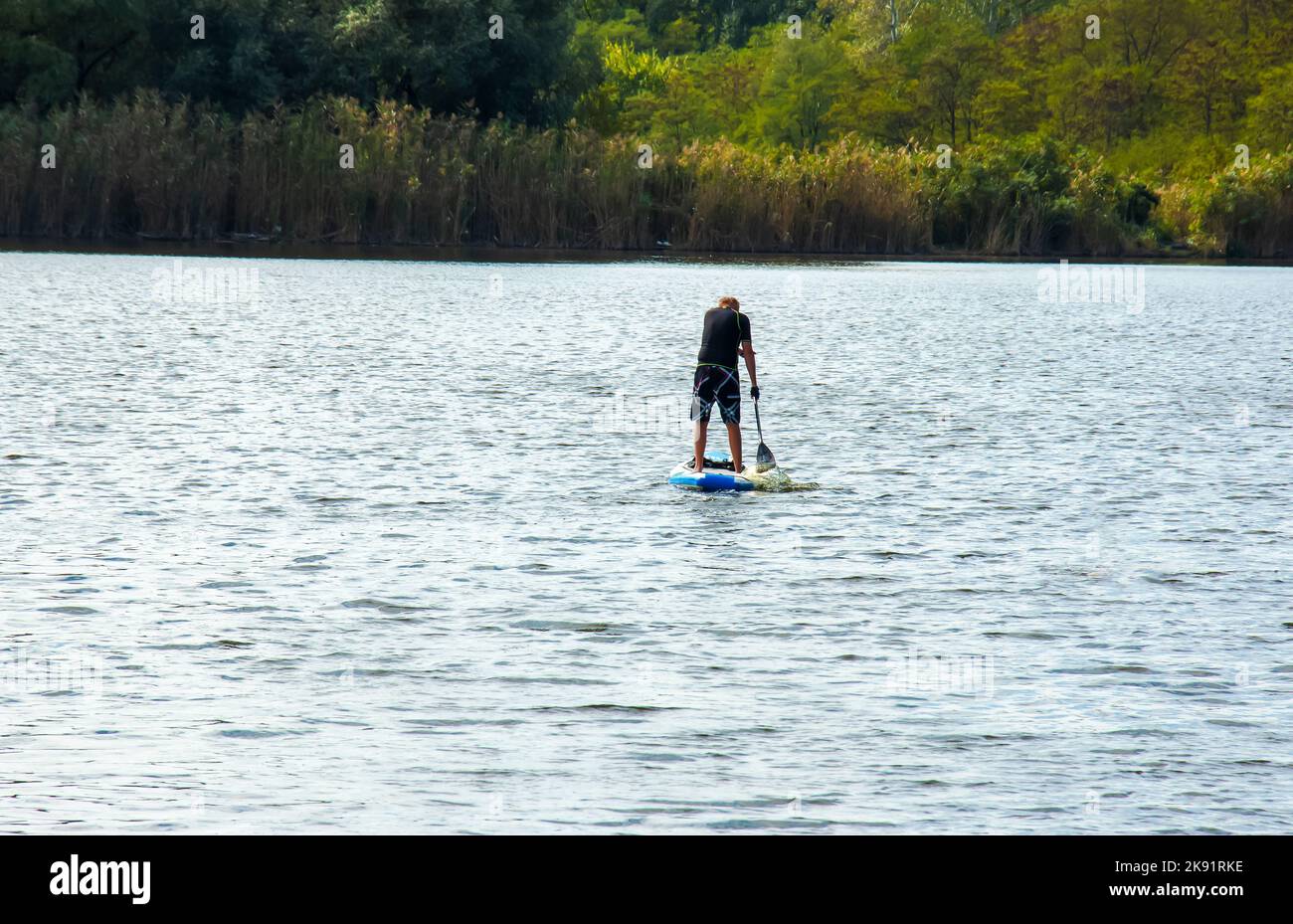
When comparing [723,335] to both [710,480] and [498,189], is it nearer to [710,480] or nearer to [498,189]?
[710,480]

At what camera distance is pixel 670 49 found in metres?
117

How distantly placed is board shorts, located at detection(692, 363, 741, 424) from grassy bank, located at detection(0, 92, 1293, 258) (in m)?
38.5

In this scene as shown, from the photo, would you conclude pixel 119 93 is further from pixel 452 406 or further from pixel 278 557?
pixel 278 557

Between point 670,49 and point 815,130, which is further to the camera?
point 670,49

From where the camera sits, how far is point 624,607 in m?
11.2

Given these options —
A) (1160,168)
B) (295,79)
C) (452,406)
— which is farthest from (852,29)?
(452,406)

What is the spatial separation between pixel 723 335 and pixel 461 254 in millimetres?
40760

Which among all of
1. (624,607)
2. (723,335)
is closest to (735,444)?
(723,335)

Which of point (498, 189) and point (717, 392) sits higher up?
point (498, 189)

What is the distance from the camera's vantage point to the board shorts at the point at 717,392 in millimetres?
16234

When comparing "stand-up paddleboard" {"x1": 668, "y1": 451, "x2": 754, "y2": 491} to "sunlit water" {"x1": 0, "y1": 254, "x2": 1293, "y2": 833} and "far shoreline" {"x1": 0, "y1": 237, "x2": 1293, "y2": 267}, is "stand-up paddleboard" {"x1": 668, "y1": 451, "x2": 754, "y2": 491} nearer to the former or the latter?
"sunlit water" {"x1": 0, "y1": 254, "x2": 1293, "y2": 833}

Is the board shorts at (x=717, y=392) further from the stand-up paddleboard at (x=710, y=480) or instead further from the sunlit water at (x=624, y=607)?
the sunlit water at (x=624, y=607)

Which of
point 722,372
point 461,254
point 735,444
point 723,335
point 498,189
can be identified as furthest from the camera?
point 461,254
